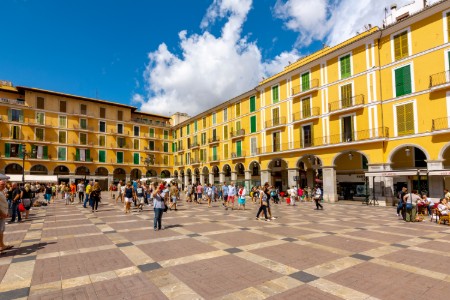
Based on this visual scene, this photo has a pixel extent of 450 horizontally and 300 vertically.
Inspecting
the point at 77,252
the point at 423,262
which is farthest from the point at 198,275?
the point at 423,262

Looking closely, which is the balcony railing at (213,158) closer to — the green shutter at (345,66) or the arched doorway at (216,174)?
the arched doorway at (216,174)

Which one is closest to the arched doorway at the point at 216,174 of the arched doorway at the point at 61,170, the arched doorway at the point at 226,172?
the arched doorway at the point at 226,172

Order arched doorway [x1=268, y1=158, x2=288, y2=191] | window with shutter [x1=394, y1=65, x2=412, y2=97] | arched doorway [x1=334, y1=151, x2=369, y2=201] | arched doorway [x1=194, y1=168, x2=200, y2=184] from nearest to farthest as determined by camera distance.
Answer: window with shutter [x1=394, y1=65, x2=412, y2=97] < arched doorway [x1=334, y1=151, x2=369, y2=201] < arched doorway [x1=268, y1=158, x2=288, y2=191] < arched doorway [x1=194, y1=168, x2=200, y2=184]

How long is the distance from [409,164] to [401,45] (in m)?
9.26

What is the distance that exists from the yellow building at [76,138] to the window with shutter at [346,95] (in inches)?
908

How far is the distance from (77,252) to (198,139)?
3748 cm

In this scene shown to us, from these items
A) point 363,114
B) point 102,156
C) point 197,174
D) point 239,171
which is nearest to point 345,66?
point 363,114

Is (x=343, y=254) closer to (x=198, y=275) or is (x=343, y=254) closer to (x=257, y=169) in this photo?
(x=198, y=275)

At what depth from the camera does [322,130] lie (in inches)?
965

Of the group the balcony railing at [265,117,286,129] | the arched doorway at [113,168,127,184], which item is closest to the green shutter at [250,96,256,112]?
the balcony railing at [265,117,286,129]

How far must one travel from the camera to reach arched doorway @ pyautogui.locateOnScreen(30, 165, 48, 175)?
124 ft

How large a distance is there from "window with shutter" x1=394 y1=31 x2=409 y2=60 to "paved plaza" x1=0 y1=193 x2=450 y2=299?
1602 cm

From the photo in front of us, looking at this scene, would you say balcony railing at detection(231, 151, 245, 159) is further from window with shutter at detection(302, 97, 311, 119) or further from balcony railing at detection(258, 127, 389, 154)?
window with shutter at detection(302, 97, 311, 119)

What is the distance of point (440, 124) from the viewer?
17.5 m
